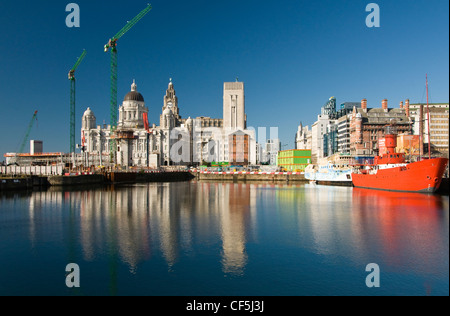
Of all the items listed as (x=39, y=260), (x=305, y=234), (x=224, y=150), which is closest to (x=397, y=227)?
(x=305, y=234)

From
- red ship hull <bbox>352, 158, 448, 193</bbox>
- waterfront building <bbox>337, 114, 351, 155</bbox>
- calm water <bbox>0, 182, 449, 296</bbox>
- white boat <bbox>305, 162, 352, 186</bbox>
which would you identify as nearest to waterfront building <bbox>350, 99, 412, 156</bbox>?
waterfront building <bbox>337, 114, 351, 155</bbox>

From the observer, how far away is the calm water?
1775cm

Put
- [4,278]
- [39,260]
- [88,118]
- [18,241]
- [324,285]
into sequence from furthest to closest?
[88,118] → [18,241] → [39,260] → [4,278] → [324,285]

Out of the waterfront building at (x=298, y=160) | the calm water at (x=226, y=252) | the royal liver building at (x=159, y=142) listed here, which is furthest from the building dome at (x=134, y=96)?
the calm water at (x=226, y=252)

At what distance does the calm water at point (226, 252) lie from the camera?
1775cm

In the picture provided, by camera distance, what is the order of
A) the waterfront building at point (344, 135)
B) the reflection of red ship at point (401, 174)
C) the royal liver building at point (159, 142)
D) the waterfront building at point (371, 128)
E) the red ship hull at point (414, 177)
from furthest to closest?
1. the royal liver building at point (159, 142)
2. the waterfront building at point (344, 135)
3. the waterfront building at point (371, 128)
4. the reflection of red ship at point (401, 174)
5. the red ship hull at point (414, 177)

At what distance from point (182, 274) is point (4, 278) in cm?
967

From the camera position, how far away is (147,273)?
19281mm

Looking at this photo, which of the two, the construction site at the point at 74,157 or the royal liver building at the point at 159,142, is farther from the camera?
the royal liver building at the point at 159,142

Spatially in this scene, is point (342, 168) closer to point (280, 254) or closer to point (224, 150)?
point (280, 254)

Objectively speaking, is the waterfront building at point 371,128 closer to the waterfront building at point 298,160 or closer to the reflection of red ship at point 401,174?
the waterfront building at point 298,160

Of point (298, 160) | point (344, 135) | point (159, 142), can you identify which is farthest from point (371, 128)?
→ point (159, 142)

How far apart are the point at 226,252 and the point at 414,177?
1892 inches

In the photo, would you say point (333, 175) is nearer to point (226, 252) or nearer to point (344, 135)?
point (344, 135)
